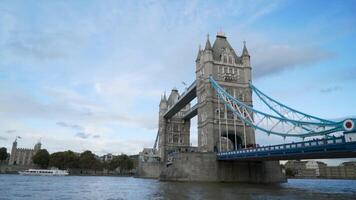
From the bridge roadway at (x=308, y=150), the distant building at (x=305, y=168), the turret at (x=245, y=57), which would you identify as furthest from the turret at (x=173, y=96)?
the distant building at (x=305, y=168)

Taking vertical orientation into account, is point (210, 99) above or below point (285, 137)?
above

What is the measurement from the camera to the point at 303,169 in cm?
14900

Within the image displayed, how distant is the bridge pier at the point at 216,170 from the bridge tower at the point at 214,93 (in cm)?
396

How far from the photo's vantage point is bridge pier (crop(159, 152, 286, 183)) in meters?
39.5

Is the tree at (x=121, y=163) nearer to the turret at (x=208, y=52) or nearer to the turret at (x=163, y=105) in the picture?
the turret at (x=163, y=105)

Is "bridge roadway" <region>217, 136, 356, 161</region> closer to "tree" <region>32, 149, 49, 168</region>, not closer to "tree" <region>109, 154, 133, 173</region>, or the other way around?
"tree" <region>32, 149, 49, 168</region>

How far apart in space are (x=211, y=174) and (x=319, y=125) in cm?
1591

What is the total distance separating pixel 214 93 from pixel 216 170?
1205 centimetres

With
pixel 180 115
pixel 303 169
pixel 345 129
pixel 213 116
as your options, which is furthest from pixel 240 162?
pixel 303 169

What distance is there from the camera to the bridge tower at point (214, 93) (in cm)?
4535

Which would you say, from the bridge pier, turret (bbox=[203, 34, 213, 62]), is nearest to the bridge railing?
the bridge pier

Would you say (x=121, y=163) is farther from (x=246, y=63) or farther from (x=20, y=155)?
(x=246, y=63)

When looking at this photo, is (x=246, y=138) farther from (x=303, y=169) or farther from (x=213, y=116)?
(x=303, y=169)

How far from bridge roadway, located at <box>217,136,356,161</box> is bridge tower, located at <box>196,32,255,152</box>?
8553mm
